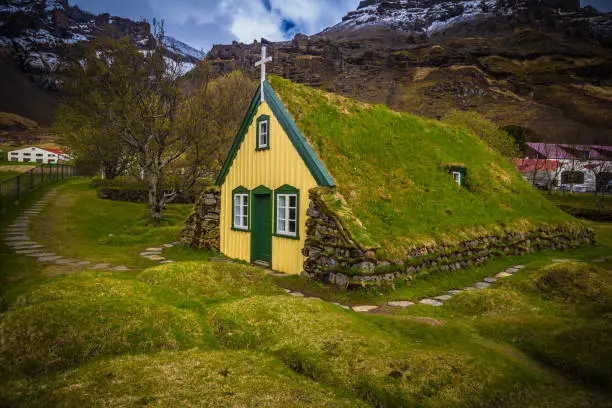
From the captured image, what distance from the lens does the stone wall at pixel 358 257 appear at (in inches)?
370

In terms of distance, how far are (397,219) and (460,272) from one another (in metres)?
2.72

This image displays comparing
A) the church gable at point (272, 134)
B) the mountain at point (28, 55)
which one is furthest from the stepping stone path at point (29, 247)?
the mountain at point (28, 55)

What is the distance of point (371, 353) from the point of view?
4.43 m

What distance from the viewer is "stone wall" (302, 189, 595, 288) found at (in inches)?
370

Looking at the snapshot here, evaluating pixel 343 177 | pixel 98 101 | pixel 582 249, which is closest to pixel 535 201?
pixel 582 249

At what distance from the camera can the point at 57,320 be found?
4617mm

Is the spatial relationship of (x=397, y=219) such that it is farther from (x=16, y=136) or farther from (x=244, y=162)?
(x=16, y=136)

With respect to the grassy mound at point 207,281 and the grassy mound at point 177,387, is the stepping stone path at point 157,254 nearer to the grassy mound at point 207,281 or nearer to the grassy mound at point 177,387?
the grassy mound at point 207,281

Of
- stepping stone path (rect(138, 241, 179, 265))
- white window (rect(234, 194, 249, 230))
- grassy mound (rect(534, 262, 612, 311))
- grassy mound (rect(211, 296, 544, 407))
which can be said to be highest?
white window (rect(234, 194, 249, 230))

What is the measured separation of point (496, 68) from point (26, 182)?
147 metres

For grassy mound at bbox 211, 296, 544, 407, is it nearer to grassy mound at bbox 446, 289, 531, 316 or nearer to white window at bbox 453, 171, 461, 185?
grassy mound at bbox 446, 289, 531, 316

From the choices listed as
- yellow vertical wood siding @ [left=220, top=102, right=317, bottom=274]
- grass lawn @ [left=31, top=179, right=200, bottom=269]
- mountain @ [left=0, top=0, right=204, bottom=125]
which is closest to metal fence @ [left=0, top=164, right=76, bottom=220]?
grass lawn @ [left=31, top=179, right=200, bottom=269]

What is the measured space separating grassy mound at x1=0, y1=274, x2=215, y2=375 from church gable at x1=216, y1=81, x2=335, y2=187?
6.49 m

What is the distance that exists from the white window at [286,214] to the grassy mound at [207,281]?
2942 mm
